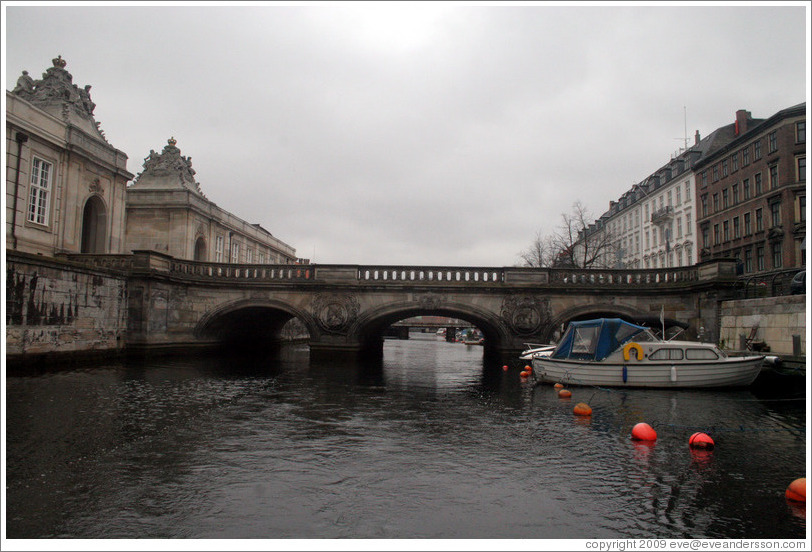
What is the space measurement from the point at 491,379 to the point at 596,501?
15697 mm

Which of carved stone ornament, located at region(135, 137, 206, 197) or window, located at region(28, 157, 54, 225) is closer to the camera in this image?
window, located at region(28, 157, 54, 225)

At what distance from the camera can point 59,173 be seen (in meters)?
28.9

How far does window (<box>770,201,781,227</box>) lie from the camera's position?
38250 mm

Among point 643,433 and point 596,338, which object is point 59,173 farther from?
point 643,433

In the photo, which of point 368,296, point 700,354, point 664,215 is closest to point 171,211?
point 368,296

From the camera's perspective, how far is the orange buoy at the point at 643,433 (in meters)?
11.3

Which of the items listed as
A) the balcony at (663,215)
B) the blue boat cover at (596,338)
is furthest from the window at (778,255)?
the blue boat cover at (596,338)

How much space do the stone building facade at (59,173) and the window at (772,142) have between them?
147ft

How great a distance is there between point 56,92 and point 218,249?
18.4 metres

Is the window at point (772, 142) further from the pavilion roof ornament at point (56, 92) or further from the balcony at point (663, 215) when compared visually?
the pavilion roof ornament at point (56, 92)

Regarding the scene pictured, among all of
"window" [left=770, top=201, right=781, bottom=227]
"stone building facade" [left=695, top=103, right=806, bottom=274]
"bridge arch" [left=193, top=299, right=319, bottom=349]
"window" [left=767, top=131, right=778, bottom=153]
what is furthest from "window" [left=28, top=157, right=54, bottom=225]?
"window" [left=767, top=131, right=778, bottom=153]

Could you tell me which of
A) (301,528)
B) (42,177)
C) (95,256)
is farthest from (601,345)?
(42,177)

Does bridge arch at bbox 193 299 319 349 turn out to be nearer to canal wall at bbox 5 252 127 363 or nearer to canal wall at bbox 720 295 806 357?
canal wall at bbox 5 252 127 363

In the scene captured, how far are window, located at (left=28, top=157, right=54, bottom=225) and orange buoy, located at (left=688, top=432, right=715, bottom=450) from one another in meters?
30.1
